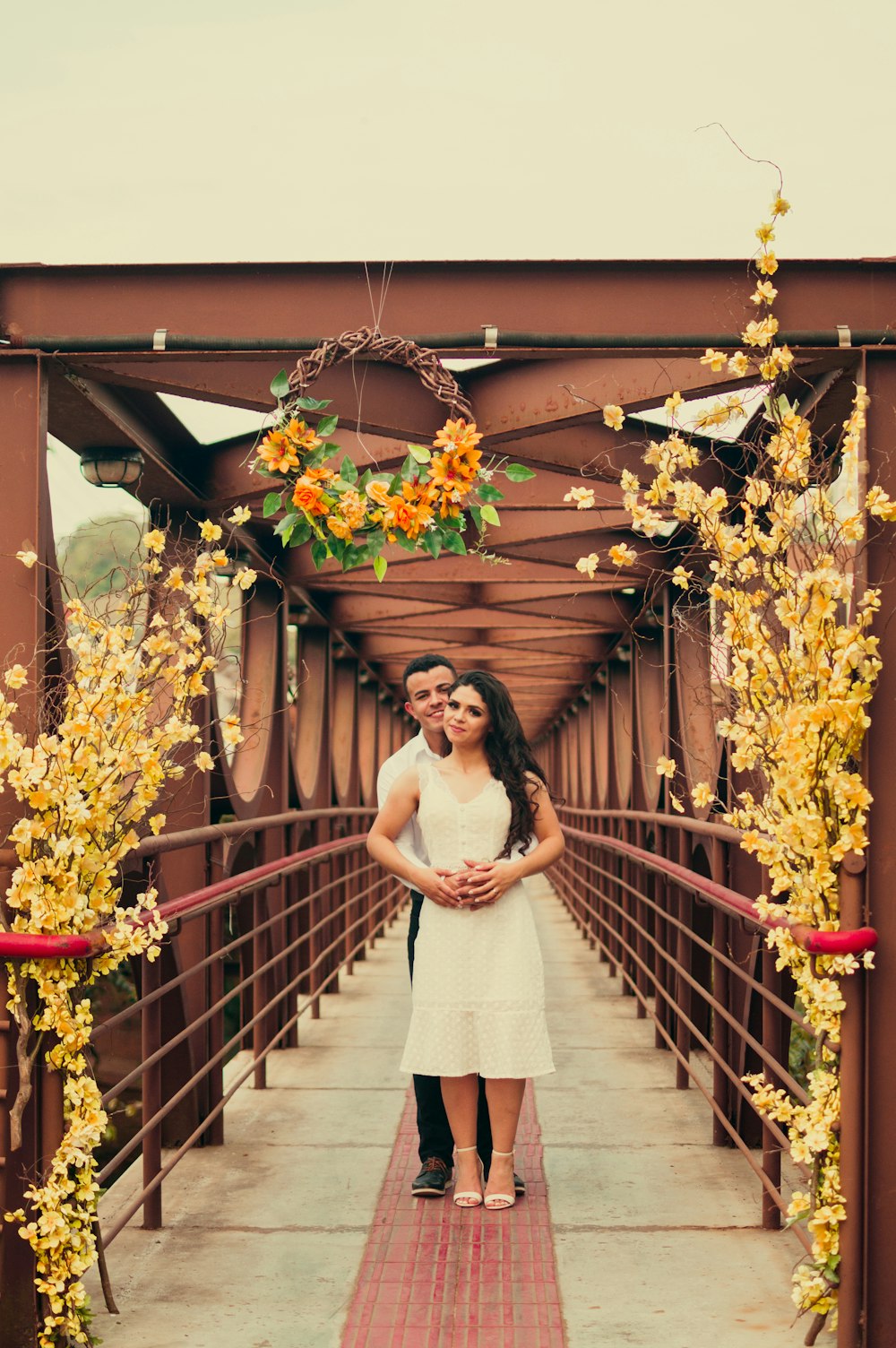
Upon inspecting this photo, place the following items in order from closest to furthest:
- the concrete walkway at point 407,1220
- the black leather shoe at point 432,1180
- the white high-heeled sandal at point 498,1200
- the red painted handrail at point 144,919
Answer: the red painted handrail at point 144,919
the concrete walkway at point 407,1220
the white high-heeled sandal at point 498,1200
the black leather shoe at point 432,1180

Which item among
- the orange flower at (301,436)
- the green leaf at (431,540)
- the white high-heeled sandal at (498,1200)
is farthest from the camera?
the white high-heeled sandal at (498,1200)

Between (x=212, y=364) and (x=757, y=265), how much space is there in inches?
59.2

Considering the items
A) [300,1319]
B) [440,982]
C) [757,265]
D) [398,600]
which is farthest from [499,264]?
[398,600]

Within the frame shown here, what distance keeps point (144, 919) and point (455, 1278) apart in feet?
3.66

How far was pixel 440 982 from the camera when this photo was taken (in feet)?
12.0

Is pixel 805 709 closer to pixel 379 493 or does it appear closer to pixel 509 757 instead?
pixel 509 757

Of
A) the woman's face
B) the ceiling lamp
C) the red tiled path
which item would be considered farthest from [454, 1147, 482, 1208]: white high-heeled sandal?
the ceiling lamp

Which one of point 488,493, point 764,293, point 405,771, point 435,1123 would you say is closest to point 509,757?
point 405,771

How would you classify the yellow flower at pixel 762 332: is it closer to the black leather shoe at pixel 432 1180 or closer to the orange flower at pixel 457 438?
the orange flower at pixel 457 438

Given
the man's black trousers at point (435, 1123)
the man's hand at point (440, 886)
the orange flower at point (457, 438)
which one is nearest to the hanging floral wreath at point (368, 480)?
the orange flower at point (457, 438)

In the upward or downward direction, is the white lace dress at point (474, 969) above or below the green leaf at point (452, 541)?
below

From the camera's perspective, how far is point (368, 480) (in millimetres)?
3553

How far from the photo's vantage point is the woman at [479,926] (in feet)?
11.8

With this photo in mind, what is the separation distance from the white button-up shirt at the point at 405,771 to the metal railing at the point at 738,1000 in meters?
0.85
